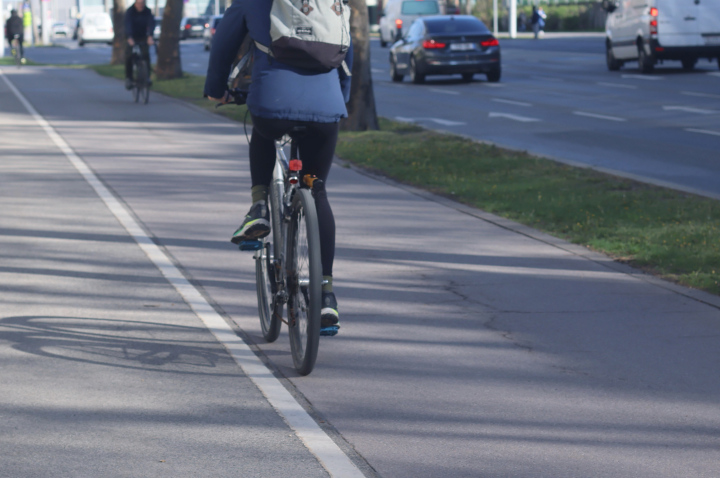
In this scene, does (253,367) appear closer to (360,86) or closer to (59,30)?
(360,86)

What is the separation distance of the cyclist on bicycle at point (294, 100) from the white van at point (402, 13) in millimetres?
43903

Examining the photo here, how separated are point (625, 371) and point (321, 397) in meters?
1.37

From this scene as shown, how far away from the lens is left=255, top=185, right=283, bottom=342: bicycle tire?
5.38 meters

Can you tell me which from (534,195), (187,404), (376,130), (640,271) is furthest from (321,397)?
(376,130)

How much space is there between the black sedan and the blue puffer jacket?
22429 millimetres

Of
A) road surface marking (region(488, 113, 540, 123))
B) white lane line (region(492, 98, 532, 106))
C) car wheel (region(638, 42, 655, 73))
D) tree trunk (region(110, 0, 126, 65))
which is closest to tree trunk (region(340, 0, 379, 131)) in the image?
road surface marking (region(488, 113, 540, 123))

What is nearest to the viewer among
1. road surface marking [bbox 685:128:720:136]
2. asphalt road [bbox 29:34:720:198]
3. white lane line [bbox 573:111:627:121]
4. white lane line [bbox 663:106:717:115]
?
asphalt road [bbox 29:34:720:198]

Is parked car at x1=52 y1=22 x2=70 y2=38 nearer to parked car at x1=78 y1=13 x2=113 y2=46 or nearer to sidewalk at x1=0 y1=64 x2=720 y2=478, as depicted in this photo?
parked car at x1=78 y1=13 x2=113 y2=46

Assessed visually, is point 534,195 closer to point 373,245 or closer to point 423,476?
point 373,245

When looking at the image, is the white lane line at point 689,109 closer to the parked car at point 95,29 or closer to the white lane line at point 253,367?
the white lane line at point 253,367

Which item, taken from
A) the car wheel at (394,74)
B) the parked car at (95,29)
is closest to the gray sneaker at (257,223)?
the car wheel at (394,74)

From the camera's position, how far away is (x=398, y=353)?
5.46 m

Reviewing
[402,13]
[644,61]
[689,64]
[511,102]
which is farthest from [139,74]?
[402,13]

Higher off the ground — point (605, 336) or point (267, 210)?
point (267, 210)
